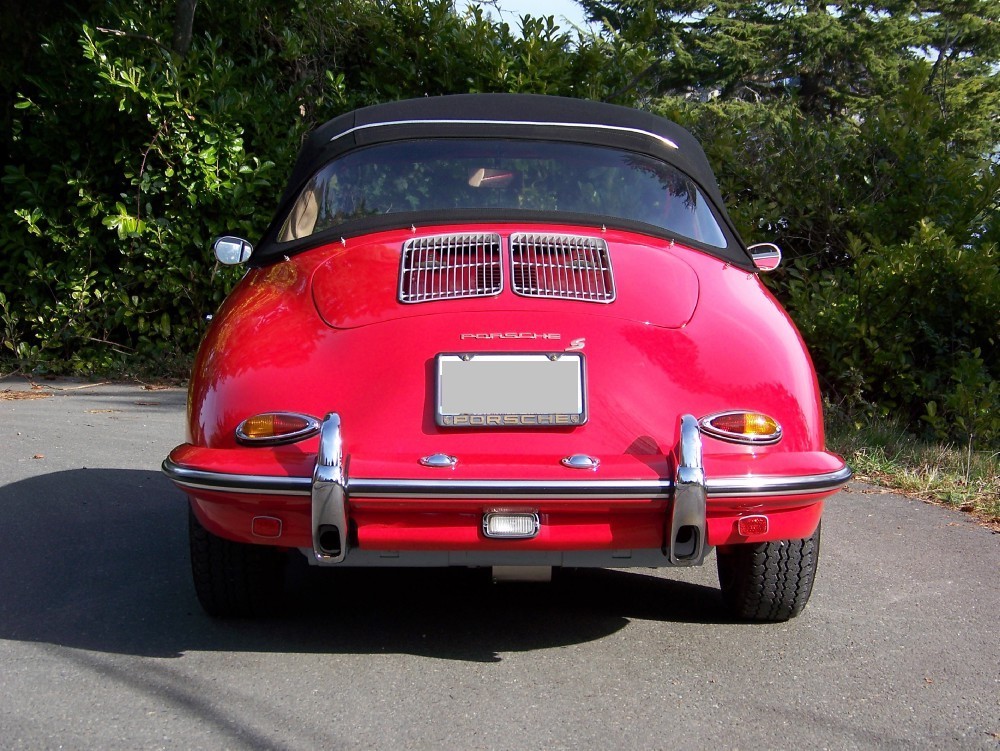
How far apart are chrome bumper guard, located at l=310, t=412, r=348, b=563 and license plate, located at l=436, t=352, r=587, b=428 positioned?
0.29 meters

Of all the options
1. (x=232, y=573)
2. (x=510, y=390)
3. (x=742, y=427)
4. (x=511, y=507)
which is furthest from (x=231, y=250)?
(x=742, y=427)

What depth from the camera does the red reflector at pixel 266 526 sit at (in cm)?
310

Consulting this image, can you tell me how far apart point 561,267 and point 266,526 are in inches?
46.2

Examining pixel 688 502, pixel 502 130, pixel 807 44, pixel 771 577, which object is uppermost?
pixel 807 44

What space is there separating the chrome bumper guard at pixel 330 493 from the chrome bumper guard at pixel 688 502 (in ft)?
2.77

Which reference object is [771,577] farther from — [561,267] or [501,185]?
[501,185]

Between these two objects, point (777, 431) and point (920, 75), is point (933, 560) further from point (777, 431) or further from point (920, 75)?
point (920, 75)

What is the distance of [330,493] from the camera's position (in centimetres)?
291

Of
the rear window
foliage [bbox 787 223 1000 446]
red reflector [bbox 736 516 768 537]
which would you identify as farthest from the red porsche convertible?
foliage [bbox 787 223 1000 446]

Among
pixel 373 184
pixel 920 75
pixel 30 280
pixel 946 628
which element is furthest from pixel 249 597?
pixel 30 280

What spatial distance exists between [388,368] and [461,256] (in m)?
0.56

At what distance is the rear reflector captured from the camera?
9.86ft

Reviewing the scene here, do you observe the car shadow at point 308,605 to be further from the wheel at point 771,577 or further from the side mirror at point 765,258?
the side mirror at point 765,258

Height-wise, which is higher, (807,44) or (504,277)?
(807,44)
